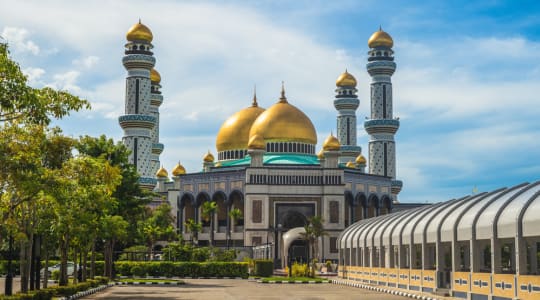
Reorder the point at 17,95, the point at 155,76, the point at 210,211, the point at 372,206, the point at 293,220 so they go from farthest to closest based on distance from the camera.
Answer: the point at 155,76
the point at 372,206
the point at 210,211
the point at 293,220
the point at 17,95

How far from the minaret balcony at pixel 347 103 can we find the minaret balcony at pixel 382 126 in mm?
7614

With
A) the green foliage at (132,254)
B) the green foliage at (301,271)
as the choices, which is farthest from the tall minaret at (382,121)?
the green foliage at (301,271)

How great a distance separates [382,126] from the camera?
10181cm

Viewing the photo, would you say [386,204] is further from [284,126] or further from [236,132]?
[236,132]

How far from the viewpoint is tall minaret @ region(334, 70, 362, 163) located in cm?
11012

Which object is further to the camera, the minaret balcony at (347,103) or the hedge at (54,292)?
the minaret balcony at (347,103)

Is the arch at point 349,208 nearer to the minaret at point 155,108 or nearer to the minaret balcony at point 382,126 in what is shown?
the minaret balcony at point 382,126

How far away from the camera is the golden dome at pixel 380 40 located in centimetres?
10562

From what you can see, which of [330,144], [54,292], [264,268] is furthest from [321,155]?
[54,292]

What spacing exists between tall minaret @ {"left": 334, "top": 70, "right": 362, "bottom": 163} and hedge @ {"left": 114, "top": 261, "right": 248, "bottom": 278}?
53.4 m

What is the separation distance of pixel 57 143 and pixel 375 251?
80.2 feet

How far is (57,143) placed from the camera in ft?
96.6

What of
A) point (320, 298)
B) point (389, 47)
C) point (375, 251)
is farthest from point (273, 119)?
point (320, 298)

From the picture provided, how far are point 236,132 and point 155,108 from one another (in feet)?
57.4
